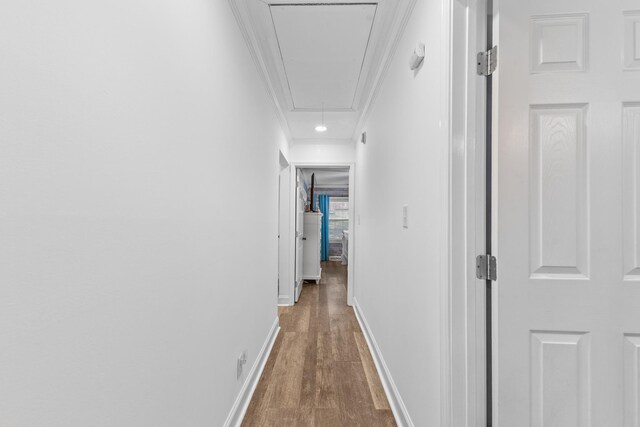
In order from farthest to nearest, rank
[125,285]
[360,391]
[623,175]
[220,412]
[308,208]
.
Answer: [308,208], [360,391], [220,412], [623,175], [125,285]

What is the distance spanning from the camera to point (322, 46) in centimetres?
216

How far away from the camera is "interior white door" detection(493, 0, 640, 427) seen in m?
1.08

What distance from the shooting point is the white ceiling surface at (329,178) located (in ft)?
22.2

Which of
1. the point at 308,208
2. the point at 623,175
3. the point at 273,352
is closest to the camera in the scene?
the point at 623,175

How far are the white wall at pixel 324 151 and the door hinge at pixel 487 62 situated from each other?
3.14m

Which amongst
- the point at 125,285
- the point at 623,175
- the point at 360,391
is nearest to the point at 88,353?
the point at 125,285

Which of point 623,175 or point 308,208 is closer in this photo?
point 623,175

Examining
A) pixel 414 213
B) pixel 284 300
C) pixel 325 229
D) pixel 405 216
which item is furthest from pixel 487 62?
pixel 325 229

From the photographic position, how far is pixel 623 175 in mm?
1082

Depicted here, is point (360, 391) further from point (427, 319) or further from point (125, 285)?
point (125, 285)

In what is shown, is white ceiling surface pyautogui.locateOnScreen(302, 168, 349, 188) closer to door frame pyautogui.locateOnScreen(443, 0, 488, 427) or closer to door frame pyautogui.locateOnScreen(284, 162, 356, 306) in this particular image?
door frame pyautogui.locateOnScreen(284, 162, 356, 306)

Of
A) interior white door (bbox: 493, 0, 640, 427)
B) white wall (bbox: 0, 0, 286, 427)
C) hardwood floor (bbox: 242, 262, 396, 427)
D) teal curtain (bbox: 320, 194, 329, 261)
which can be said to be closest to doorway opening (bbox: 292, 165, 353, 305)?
teal curtain (bbox: 320, 194, 329, 261)

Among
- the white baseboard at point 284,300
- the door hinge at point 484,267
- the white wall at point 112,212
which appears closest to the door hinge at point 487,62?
the door hinge at point 484,267

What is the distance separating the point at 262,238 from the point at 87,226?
180 centimetres
